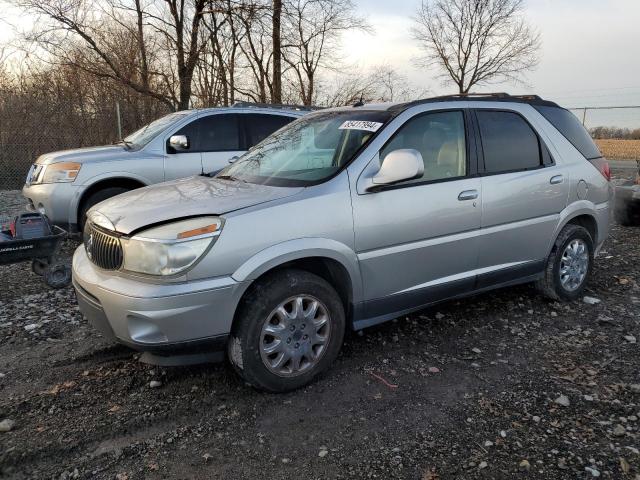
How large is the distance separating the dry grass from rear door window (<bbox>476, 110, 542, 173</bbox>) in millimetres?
17965

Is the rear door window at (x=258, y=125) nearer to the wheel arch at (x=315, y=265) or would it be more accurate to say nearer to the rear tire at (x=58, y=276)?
the rear tire at (x=58, y=276)

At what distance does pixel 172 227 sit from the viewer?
2.83 meters

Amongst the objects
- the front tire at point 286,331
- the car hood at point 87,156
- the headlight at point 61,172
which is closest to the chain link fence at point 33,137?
the car hood at point 87,156

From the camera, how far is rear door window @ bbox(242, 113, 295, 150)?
730cm

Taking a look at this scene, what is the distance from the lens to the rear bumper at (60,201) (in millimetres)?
6012

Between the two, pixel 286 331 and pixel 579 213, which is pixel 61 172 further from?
pixel 579 213

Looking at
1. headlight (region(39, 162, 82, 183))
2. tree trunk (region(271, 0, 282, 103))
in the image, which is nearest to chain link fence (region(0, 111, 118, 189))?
tree trunk (region(271, 0, 282, 103))

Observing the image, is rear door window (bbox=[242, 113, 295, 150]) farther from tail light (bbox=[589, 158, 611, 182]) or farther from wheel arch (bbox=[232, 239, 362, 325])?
wheel arch (bbox=[232, 239, 362, 325])

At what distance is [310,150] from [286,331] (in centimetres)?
143

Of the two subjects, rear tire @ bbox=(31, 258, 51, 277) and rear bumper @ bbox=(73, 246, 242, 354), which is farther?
rear tire @ bbox=(31, 258, 51, 277)

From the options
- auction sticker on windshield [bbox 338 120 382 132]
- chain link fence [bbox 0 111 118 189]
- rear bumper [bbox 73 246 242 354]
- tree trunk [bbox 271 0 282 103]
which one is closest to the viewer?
rear bumper [bbox 73 246 242 354]

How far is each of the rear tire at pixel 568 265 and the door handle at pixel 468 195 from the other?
1221mm

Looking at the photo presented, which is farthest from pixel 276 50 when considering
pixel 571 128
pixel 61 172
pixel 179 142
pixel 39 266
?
pixel 571 128

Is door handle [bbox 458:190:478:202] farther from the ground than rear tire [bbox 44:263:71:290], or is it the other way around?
door handle [bbox 458:190:478:202]
